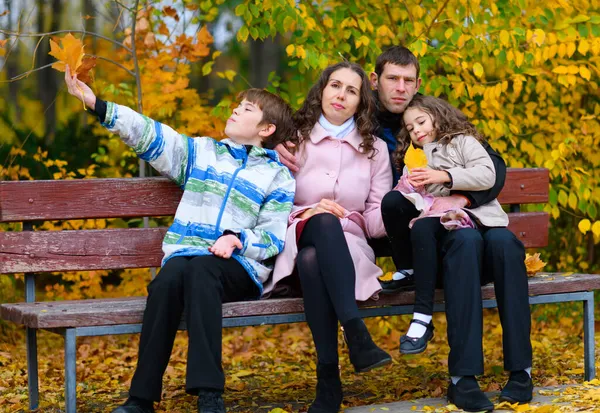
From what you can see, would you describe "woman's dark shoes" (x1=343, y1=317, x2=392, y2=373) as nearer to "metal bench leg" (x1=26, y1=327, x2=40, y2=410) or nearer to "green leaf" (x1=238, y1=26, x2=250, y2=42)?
"metal bench leg" (x1=26, y1=327, x2=40, y2=410)

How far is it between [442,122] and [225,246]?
1.17 m

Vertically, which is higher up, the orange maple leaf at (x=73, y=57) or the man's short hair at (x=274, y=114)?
the orange maple leaf at (x=73, y=57)

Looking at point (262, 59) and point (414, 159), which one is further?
point (262, 59)

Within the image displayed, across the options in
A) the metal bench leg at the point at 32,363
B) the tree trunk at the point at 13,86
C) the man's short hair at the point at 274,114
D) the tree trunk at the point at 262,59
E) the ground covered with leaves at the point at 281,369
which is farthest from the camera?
the tree trunk at the point at 262,59

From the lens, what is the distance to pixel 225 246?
11.9 feet

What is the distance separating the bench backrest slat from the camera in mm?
3924

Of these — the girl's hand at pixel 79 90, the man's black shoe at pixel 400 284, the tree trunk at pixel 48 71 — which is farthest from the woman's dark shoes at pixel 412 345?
the tree trunk at pixel 48 71

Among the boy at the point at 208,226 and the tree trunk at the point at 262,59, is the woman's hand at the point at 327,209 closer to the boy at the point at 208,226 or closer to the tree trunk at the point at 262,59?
the boy at the point at 208,226

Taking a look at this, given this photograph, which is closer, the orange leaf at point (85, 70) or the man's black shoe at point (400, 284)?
the orange leaf at point (85, 70)

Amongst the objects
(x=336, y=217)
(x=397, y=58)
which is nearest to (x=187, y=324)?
(x=336, y=217)

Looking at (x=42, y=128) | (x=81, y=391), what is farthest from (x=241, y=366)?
(x=42, y=128)

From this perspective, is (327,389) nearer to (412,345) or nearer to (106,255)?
(412,345)

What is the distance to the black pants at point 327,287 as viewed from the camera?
3523 mm

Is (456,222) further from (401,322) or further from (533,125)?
(401,322)
